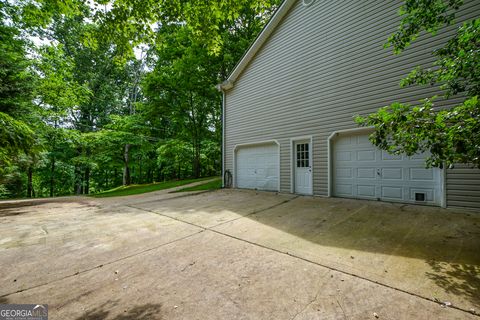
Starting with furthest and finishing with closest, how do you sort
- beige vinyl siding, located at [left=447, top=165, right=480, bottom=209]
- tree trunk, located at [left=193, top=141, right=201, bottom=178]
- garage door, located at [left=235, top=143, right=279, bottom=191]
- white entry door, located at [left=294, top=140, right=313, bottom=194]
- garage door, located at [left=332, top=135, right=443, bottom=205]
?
tree trunk, located at [left=193, top=141, right=201, bottom=178], garage door, located at [left=235, top=143, right=279, bottom=191], white entry door, located at [left=294, top=140, right=313, bottom=194], garage door, located at [left=332, top=135, right=443, bottom=205], beige vinyl siding, located at [left=447, top=165, right=480, bottom=209]

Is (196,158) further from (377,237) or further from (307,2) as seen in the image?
(377,237)

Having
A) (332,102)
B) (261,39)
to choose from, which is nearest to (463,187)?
(332,102)

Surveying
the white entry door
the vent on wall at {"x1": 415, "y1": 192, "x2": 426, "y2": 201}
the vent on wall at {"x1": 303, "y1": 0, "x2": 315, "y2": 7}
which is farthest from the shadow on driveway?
the vent on wall at {"x1": 303, "y1": 0, "x2": 315, "y2": 7}

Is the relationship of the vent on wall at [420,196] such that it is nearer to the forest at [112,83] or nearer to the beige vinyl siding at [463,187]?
the beige vinyl siding at [463,187]

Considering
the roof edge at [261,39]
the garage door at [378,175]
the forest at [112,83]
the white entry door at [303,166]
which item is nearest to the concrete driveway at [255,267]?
the garage door at [378,175]

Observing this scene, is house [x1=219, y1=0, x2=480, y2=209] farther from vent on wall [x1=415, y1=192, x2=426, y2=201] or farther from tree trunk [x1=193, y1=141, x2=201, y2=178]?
tree trunk [x1=193, y1=141, x2=201, y2=178]

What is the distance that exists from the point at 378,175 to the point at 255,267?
4755 mm

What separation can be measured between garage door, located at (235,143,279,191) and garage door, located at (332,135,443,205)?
228 cm

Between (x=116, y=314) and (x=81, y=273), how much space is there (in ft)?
3.83

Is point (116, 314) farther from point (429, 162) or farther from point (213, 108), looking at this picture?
point (213, 108)

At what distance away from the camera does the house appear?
493 cm

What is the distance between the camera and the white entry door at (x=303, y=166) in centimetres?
681

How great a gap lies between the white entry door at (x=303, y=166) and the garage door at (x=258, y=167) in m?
0.84

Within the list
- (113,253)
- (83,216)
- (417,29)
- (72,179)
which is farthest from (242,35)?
(72,179)
